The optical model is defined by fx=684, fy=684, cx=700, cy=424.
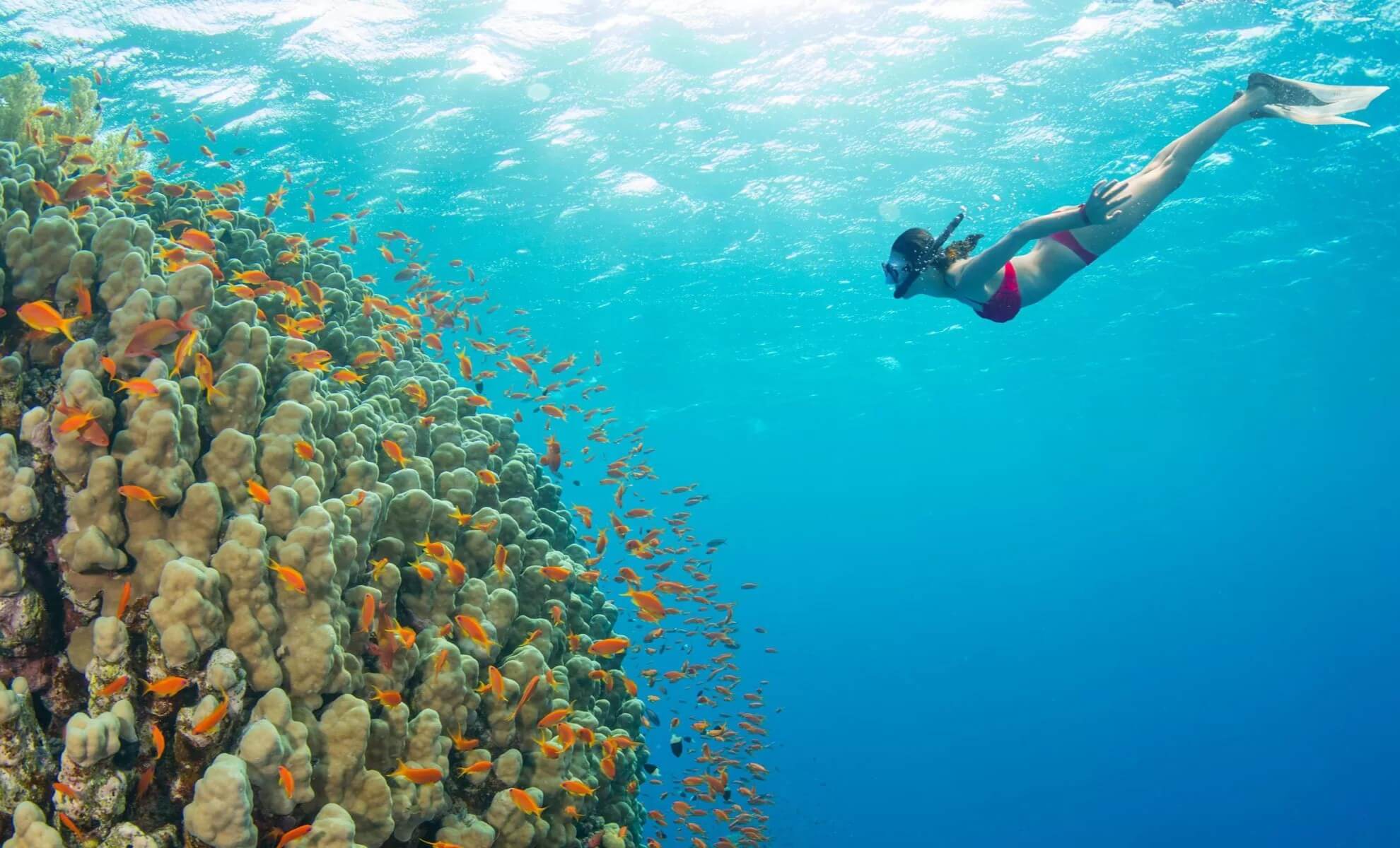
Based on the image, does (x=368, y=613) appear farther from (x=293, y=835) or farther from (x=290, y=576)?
(x=293, y=835)

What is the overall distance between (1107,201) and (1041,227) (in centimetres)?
49

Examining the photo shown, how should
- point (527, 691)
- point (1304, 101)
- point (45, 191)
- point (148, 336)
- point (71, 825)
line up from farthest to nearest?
1. point (1304, 101)
2. point (527, 691)
3. point (45, 191)
4. point (148, 336)
5. point (71, 825)

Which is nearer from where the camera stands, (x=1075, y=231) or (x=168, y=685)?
(x=168, y=685)

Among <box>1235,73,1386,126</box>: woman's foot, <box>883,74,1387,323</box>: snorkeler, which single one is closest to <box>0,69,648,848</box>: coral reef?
<box>883,74,1387,323</box>: snorkeler

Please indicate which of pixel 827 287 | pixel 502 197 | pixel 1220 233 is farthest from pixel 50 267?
pixel 1220 233

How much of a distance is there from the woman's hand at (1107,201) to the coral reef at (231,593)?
517 centimetres

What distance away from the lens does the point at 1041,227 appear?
556 centimetres

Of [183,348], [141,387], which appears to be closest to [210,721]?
[141,387]

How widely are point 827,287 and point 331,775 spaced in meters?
27.8

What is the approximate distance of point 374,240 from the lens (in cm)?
2352

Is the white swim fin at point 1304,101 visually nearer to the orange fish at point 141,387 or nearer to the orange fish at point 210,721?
the orange fish at point 141,387

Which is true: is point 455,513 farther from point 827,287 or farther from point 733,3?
point 827,287

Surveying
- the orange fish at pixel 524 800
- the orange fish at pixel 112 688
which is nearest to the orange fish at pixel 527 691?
the orange fish at pixel 524 800

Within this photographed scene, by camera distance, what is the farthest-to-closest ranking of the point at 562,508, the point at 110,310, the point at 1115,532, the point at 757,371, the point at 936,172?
1. the point at 1115,532
2. the point at 757,371
3. the point at 936,172
4. the point at 562,508
5. the point at 110,310
